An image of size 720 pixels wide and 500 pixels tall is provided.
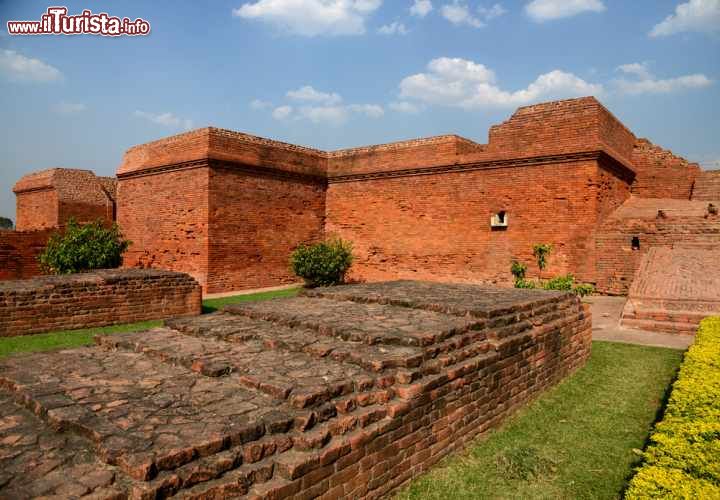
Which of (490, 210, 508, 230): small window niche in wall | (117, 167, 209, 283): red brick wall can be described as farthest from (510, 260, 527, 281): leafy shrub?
(117, 167, 209, 283): red brick wall

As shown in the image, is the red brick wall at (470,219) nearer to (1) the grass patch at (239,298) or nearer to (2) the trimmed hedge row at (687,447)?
(1) the grass patch at (239,298)

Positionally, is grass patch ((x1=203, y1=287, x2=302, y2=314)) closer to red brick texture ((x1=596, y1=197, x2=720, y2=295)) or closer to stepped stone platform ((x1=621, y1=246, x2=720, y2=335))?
stepped stone platform ((x1=621, y1=246, x2=720, y2=335))

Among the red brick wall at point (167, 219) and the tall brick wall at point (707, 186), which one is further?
the tall brick wall at point (707, 186)

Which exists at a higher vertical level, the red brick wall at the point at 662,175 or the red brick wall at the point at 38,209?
the red brick wall at the point at 662,175

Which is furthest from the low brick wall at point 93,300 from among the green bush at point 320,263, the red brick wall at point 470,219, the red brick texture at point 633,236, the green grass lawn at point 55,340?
the red brick texture at point 633,236

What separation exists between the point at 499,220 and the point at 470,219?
74 centimetres

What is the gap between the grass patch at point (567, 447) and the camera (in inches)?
115

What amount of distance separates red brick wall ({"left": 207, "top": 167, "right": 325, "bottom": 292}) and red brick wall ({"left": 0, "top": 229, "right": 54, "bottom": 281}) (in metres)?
4.72

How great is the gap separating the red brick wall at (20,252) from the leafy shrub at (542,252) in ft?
39.3

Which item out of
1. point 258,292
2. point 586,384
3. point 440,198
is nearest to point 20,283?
point 258,292

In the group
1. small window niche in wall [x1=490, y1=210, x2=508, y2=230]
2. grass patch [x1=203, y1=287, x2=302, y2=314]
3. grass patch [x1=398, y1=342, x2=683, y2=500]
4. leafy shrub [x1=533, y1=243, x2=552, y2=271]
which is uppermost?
small window niche in wall [x1=490, y1=210, x2=508, y2=230]

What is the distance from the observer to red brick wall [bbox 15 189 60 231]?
16.8m

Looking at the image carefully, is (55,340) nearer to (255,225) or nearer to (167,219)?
(255,225)

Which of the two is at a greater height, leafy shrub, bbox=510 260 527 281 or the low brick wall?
leafy shrub, bbox=510 260 527 281
